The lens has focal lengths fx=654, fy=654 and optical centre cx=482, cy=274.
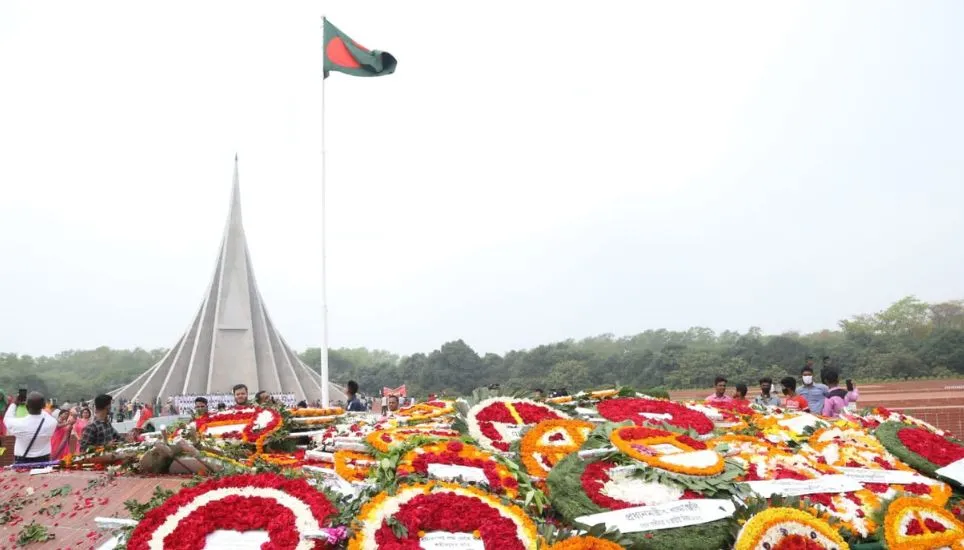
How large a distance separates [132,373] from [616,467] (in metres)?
48.1

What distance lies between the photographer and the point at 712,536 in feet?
11.0

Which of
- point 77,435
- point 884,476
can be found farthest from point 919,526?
point 77,435

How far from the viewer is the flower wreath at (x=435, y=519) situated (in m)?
2.92

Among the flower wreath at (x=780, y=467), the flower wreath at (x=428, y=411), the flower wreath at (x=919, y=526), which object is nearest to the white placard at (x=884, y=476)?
the flower wreath at (x=780, y=467)

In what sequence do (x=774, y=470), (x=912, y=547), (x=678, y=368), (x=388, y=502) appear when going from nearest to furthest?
(x=388, y=502)
(x=912, y=547)
(x=774, y=470)
(x=678, y=368)

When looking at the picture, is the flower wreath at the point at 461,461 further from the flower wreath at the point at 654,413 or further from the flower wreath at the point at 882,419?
the flower wreath at the point at 882,419

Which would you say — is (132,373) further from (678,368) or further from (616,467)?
(616,467)

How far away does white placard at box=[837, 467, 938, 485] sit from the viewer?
14.2ft

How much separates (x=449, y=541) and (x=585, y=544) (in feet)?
2.02

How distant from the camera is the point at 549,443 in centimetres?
441

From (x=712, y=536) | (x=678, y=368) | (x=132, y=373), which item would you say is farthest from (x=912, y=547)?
(x=132, y=373)

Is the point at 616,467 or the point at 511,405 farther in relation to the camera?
the point at 511,405

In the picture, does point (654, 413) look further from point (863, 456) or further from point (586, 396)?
point (863, 456)

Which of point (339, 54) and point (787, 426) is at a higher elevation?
point (339, 54)
